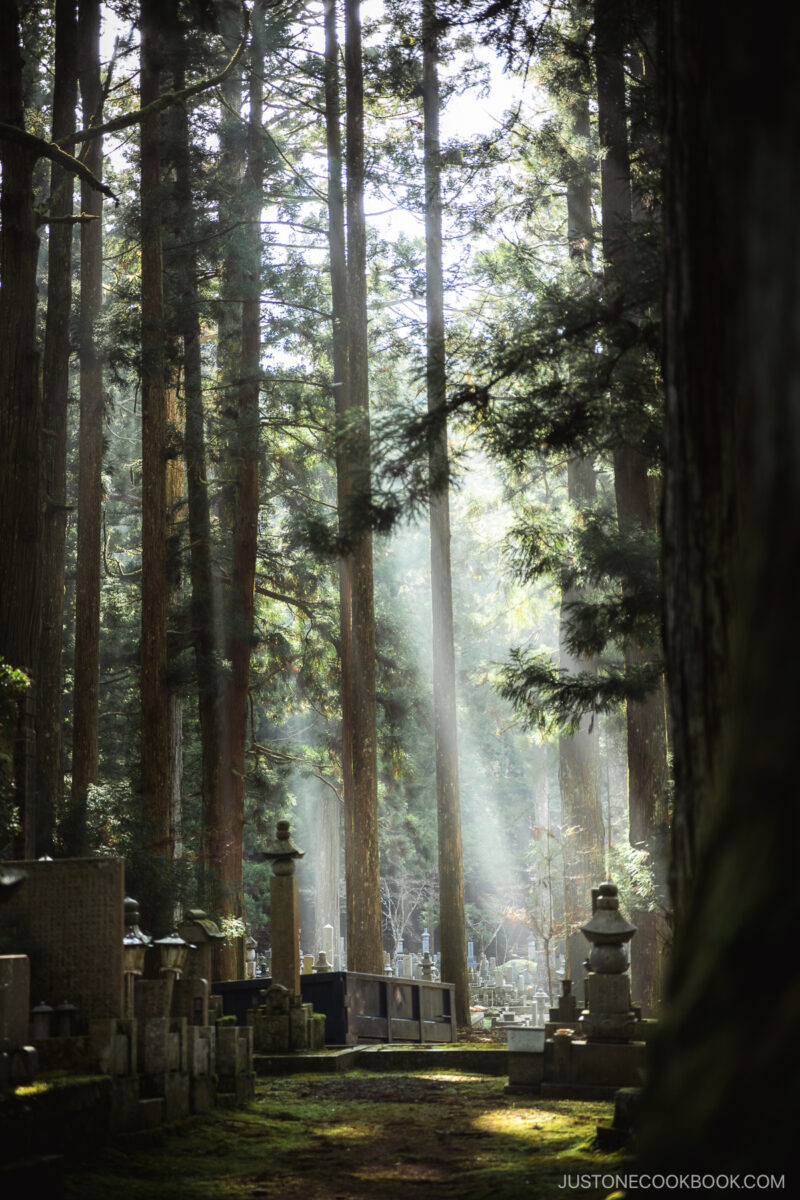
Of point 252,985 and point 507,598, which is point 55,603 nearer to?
point 252,985

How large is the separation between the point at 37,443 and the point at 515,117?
5.66 metres

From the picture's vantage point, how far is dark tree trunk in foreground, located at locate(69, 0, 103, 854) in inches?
629

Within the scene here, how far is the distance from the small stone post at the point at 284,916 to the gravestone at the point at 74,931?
5874mm

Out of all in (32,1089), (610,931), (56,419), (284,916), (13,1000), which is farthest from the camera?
(56,419)

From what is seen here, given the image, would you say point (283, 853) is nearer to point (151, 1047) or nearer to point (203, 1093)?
point (203, 1093)

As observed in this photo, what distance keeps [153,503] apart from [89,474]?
2375 mm

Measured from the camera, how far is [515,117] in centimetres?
772

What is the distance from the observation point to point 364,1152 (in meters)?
6.23

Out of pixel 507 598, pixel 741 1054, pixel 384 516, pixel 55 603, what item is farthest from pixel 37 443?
pixel 507 598

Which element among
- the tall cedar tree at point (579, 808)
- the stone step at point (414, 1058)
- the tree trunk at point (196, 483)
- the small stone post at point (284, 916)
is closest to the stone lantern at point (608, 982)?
the stone step at point (414, 1058)

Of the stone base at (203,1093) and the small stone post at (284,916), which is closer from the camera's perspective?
the stone base at (203,1093)

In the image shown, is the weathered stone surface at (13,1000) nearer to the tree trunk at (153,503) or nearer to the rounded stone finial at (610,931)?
the rounded stone finial at (610,931)

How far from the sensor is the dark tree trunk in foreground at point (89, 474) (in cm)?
1598

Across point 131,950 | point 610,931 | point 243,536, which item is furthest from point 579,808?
point 131,950
